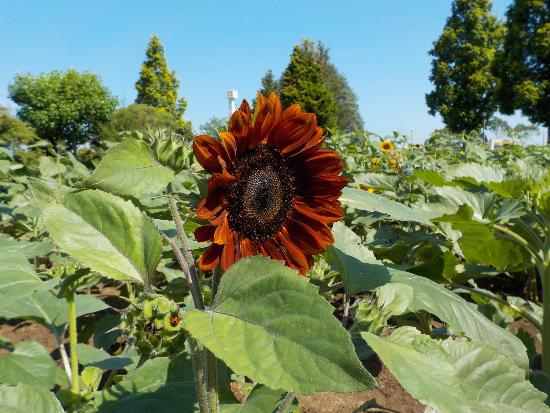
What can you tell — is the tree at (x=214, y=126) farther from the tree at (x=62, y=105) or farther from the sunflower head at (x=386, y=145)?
the tree at (x=62, y=105)

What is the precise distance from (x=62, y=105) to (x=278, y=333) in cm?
2364

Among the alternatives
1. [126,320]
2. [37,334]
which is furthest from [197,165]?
[37,334]

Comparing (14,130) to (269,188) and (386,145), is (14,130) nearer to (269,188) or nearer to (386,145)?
(386,145)

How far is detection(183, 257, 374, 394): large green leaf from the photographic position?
432 millimetres

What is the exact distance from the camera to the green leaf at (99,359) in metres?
1.27

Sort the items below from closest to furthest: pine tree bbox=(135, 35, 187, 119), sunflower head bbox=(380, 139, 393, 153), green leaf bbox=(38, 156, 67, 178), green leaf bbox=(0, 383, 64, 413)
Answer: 1. green leaf bbox=(0, 383, 64, 413)
2. green leaf bbox=(38, 156, 67, 178)
3. sunflower head bbox=(380, 139, 393, 153)
4. pine tree bbox=(135, 35, 187, 119)

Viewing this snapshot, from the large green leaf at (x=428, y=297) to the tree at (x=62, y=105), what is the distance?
21.8 metres

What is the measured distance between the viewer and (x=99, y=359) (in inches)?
51.4

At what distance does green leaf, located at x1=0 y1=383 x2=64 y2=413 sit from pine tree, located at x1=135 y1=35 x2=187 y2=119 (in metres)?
24.6

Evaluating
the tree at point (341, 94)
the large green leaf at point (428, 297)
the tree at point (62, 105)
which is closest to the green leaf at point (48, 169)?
the large green leaf at point (428, 297)

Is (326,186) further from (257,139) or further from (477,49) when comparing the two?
(477,49)

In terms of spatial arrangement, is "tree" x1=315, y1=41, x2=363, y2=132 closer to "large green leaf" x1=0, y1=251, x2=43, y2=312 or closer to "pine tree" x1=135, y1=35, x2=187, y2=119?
"pine tree" x1=135, y1=35, x2=187, y2=119

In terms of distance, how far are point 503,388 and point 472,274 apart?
1.07m

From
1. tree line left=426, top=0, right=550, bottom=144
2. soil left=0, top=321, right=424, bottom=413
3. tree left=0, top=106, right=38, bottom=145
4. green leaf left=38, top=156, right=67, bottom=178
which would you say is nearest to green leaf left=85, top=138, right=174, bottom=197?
soil left=0, top=321, right=424, bottom=413
